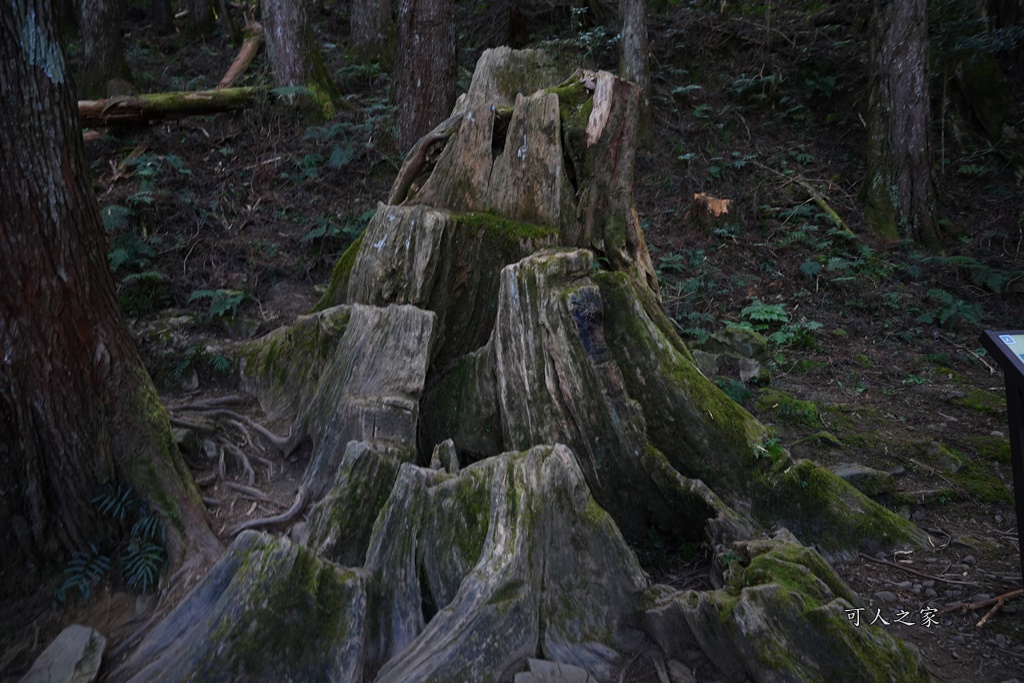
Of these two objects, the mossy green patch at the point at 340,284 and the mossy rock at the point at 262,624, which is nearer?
the mossy rock at the point at 262,624

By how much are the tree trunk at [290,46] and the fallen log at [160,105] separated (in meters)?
0.77

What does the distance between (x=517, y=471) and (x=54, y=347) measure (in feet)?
8.56

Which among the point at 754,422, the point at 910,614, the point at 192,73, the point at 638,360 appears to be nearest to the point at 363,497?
the point at 638,360

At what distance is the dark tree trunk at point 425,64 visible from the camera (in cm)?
852

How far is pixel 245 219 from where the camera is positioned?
9.08 meters

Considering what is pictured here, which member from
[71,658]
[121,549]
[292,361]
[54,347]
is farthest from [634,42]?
[71,658]

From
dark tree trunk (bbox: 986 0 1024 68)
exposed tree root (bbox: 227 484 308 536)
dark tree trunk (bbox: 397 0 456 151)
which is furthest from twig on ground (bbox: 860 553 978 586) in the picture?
dark tree trunk (bbox: 986 0 1024 68)

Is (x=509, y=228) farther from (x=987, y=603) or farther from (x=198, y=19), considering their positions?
(x=198, y=19)

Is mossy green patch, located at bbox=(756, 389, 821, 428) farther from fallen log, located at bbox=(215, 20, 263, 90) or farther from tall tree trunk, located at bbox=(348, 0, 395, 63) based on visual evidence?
tall tree trunk, located at bbox=(348, 0, 395, 63)

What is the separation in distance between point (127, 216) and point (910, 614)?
903 centimetres

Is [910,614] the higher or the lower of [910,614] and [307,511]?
the lower

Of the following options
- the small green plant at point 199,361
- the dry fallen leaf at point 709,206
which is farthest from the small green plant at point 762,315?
the small green plant at point 199,361

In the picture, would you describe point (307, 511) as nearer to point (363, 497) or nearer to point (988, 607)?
point (363, 497)

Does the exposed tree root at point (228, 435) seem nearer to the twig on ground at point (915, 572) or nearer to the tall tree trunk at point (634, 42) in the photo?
the twig on ground at point (915, 572)
